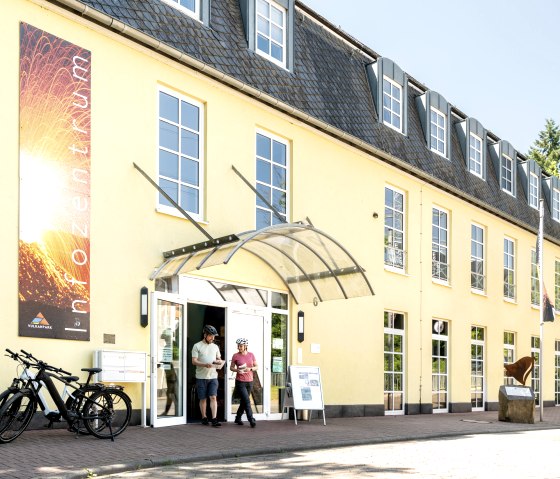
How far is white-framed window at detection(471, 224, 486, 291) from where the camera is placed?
966 inches

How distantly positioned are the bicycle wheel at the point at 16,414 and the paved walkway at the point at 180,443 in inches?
5.7

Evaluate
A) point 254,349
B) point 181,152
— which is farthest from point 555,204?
point 181,152

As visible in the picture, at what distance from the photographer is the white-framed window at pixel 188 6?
47.0ft

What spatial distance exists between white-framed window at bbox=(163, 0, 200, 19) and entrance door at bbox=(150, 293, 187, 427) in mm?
4908

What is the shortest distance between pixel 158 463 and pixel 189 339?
785cm

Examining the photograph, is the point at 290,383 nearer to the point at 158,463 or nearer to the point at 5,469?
the point at 158,463

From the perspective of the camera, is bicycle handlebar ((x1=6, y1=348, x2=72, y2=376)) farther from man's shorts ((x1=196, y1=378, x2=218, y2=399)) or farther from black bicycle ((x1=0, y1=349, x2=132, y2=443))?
man's shorts ((x1=196, y1=378, x2=218, y2=399))

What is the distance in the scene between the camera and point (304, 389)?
15617 millimetres

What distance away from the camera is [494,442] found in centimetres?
1352

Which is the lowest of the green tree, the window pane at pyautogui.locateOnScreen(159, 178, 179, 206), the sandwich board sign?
the sandwich board sign

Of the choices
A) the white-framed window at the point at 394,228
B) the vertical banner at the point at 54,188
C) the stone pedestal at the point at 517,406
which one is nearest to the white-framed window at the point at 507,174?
the white-framed window at the point at 394,228

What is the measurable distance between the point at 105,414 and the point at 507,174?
20.7 metres

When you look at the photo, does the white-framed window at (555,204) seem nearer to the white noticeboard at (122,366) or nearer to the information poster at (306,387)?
the information poster at (306,387)

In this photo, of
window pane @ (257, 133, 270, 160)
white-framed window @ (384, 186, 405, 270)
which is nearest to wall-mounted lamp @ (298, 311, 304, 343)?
window pane @ (257, 133, 270, 160)
